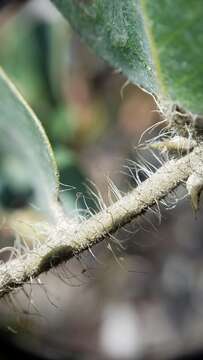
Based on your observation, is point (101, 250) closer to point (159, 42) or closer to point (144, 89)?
point (144, 89)

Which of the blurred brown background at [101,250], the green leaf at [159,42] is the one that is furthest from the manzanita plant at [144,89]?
the blurred brown background at [101,250]

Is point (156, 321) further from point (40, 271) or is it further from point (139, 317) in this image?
point (40, 271)

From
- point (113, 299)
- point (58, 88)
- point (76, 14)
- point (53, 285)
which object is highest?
point (76, 14)

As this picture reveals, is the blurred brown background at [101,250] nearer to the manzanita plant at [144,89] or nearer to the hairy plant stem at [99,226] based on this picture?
the manzanita plant at [144,89]

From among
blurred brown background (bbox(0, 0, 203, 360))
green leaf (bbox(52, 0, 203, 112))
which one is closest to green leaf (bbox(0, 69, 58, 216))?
green leaf (bbox(52, 0, 203, 112))

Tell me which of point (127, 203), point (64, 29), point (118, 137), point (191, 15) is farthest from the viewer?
point (118, 137)

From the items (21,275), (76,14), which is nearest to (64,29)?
(76,14)

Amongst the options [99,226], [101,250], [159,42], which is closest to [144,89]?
[99,226]
